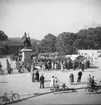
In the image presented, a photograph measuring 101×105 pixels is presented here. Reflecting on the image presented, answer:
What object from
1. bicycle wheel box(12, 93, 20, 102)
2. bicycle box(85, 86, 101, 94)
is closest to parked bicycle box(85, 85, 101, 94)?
bicycle box(85, 86, 101, 94)

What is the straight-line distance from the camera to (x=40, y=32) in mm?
7219

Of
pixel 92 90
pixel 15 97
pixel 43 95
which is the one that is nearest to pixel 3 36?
pixel 15 97

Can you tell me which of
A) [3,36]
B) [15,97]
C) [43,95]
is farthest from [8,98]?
[3,36]

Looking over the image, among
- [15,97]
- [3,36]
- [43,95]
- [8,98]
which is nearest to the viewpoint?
[8,98]

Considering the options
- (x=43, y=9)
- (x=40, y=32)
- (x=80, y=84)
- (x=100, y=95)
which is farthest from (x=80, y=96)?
(x=43, y=9)

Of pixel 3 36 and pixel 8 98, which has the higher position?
pixel 3 36

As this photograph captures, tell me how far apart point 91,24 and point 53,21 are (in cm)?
140

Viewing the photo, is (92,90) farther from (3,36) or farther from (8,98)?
(3,36)

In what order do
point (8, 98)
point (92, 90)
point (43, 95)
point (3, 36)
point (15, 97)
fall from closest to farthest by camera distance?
point (8, 98) → point (15, 97) → point (43, 95) → point (3, 36) → point (92, 90)

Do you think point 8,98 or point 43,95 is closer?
point 8,98

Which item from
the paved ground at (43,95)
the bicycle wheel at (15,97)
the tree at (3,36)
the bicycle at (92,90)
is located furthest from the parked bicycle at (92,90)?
the tree at (3,36)

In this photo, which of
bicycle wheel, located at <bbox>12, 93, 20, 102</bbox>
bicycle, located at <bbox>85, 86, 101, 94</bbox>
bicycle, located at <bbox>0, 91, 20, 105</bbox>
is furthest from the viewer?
bicycle, located at <bbox>85, 86, 101, 94</bbox>

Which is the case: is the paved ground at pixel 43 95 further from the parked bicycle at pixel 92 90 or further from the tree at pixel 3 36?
the tree at pixel 3 36

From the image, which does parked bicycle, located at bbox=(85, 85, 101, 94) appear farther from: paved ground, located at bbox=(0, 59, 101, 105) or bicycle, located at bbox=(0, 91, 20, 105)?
bicycle, located at bbox=(0, 91, 20, 105)
